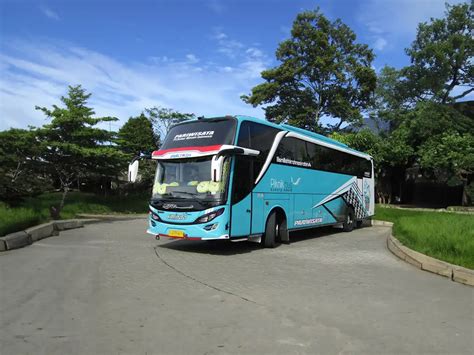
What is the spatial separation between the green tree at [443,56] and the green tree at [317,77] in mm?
4747

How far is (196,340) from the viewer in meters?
4.62

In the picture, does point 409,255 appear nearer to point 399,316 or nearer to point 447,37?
point 399,316

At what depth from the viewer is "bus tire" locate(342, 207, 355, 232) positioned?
669 inches

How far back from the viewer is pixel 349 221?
17203 mm

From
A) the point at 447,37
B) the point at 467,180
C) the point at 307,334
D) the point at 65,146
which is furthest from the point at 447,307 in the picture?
the point at 447,37

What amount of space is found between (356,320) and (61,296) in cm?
426

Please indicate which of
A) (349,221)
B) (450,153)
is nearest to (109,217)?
(349,221)

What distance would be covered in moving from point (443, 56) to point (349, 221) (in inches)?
602

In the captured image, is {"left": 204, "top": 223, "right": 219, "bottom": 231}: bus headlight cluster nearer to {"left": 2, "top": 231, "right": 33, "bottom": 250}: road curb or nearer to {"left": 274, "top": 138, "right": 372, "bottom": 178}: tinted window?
{"left": 274, "top": 138, "right": 372, "bottom": 178}: tinted window

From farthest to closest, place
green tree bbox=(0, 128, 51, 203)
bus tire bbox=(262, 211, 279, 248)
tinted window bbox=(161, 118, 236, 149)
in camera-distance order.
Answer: green tree bbox=(0, 128, 51, 203), bus tire bbox=(262, 211, 279, 248), tinted window bbox=(161, 118, 236, 149)

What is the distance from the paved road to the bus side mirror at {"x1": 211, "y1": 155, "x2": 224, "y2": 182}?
1.90 meters

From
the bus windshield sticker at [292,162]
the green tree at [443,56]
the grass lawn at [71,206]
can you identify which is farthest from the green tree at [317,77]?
the bus windshield sticker at [292,162]

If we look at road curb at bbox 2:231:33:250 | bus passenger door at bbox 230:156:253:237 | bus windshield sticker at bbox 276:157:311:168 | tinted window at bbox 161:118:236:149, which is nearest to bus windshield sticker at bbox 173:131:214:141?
tinted window at bbox 161:118:236:149

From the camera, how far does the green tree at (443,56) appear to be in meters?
26.2
